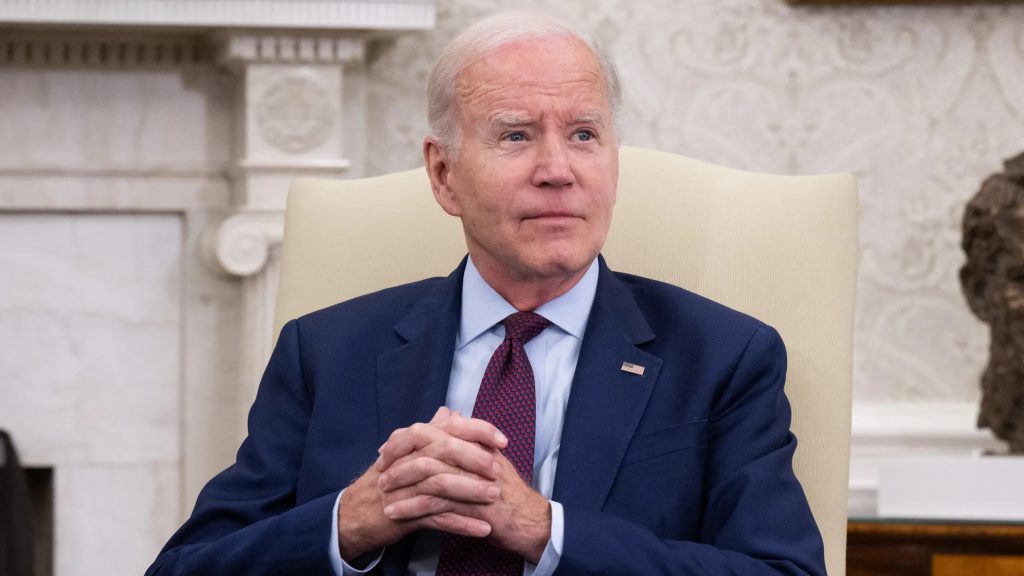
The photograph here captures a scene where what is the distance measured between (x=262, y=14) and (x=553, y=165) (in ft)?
4.80

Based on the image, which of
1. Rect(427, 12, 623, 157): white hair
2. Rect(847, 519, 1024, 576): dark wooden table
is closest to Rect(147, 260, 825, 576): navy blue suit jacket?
Rect(427, 12, 623, 157): white hair

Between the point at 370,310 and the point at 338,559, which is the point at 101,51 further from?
the point at 338,559

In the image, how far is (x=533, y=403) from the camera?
1.76 m

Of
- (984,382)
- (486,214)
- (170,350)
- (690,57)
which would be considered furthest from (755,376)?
(170,350)

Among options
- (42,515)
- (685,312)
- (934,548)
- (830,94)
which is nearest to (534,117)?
(685,312)

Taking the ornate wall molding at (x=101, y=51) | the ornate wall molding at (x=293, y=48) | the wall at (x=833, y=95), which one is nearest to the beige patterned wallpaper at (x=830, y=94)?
the wall at (x=833, y=95)

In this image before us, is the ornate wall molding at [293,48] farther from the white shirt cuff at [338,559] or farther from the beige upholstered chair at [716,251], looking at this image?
the white shirt cuff at [338,559]

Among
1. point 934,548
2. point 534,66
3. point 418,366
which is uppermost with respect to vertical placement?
point 534,66

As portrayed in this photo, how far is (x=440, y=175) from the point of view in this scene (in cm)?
193

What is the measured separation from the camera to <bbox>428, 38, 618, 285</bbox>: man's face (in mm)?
1762

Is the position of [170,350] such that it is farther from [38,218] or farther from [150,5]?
[150,5]

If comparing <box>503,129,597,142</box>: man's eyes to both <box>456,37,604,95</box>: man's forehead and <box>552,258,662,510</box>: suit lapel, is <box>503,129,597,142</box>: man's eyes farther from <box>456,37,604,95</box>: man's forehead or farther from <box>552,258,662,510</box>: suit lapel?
<box>552,258,662,510</box>: suit lapel

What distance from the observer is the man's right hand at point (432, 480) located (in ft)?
5.16

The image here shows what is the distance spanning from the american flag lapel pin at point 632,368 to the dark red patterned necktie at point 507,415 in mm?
118
